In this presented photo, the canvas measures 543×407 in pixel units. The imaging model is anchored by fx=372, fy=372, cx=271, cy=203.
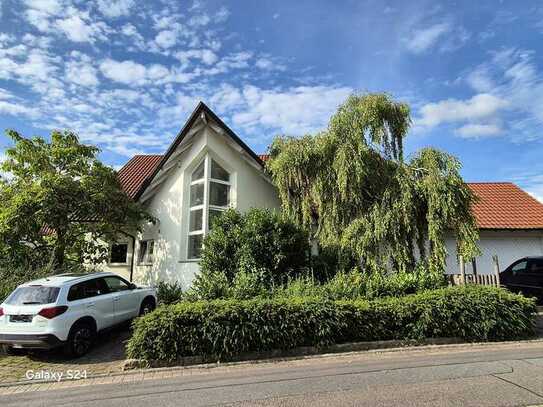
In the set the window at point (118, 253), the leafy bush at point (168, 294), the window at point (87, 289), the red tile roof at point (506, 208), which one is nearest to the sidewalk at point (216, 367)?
the window at point (87, 289)

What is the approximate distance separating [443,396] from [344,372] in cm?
173

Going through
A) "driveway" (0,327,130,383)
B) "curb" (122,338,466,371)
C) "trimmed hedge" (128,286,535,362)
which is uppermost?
"trimmed hedge" (128,286,535,362)

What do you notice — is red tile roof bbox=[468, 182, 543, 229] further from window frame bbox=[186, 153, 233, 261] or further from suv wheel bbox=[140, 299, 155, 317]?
suv wheel bbox=[140, 299, 155, 317]

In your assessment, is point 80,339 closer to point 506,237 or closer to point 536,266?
point 536,266

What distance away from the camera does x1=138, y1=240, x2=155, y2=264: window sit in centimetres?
1455

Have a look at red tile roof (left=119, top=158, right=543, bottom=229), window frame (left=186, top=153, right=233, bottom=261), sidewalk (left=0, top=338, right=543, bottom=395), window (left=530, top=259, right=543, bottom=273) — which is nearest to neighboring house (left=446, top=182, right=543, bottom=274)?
red tile roof (left=119, top=158, right=543, bottom=229)

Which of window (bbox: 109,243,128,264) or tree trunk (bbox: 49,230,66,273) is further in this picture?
window (bbox: 109,243,128,264)

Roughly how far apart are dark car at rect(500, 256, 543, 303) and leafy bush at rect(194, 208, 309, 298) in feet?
26.5

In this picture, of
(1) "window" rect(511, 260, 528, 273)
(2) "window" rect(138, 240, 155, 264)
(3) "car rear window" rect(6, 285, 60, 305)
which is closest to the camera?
(3) "car rear window" rect(6, 285, 60, 305)

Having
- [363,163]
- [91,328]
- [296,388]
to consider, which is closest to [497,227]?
[363,163]

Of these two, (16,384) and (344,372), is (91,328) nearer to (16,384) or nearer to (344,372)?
(16,384)

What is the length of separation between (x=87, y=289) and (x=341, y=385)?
607cm

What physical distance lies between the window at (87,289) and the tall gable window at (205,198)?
401cm

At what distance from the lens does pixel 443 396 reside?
16.9 ft
